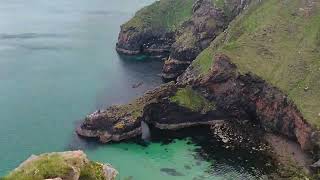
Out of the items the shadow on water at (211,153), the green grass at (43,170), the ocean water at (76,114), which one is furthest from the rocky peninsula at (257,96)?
the green grass at (43,170)

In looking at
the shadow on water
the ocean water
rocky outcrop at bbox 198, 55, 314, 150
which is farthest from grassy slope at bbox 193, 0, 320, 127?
the ocean water

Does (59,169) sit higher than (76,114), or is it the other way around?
(59,169)

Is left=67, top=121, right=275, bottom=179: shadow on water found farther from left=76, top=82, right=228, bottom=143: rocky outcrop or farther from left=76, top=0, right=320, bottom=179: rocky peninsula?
left=76, top=0, right=320, bottom=179: rocky peninsula

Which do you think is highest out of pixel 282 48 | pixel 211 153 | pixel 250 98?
pixel 282 48

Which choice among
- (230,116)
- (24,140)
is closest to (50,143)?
(24,140)

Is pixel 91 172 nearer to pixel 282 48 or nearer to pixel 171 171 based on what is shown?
pixel 171 171

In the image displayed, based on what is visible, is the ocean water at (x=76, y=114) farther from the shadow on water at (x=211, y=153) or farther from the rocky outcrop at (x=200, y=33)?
the rocky outcrop at (x=200, y=33)

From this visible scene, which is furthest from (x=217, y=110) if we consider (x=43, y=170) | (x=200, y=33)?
(x=43, y=170)

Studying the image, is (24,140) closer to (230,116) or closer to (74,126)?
(74,126)
